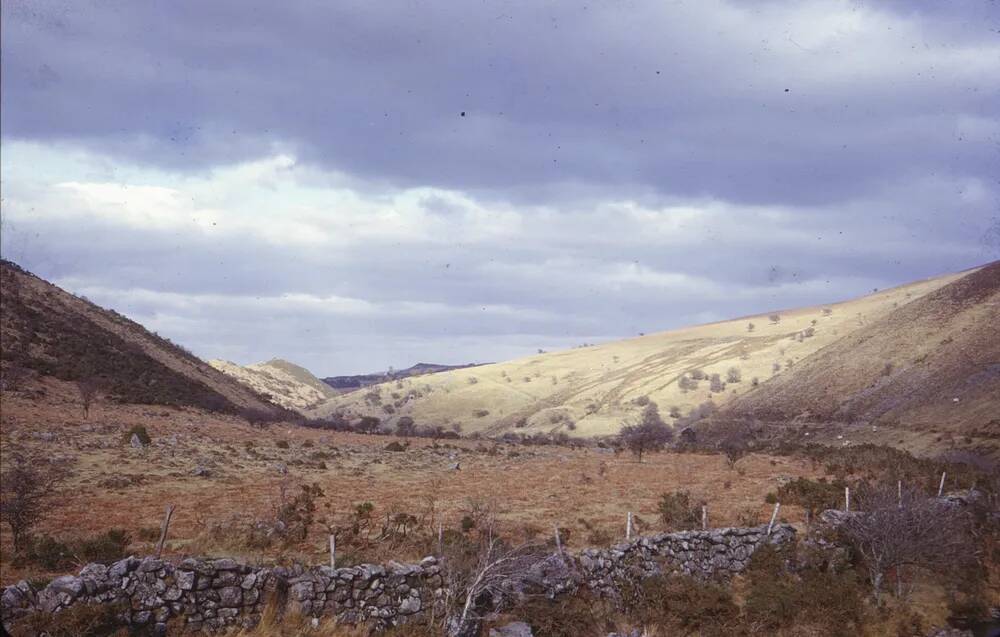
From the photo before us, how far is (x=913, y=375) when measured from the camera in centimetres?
6388

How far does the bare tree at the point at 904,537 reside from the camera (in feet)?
70.2

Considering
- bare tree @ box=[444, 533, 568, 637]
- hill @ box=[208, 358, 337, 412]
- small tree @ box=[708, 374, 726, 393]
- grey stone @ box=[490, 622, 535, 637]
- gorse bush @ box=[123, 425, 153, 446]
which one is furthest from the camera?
hill @ box=[208, 358, 337, 412]

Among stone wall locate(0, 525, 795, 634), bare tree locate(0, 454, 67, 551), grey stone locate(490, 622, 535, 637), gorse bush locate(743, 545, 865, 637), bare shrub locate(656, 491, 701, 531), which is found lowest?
gorse bush locate(743, 545, 865, 637)

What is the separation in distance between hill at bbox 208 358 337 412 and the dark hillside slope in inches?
3421

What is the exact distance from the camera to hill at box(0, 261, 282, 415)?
55053 millimetres

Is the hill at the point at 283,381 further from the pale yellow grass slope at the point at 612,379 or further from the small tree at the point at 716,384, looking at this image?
the small tree at the point at 716,384

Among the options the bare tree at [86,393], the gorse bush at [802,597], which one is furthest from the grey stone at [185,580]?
the bare tree at [86,393]

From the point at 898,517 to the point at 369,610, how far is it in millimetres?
16283

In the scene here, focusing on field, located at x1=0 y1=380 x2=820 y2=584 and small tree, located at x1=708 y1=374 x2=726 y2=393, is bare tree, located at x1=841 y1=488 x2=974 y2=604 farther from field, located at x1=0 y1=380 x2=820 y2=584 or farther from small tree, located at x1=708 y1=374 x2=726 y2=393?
small tree, located at x1=708 y1=374 x2=726 y2=393

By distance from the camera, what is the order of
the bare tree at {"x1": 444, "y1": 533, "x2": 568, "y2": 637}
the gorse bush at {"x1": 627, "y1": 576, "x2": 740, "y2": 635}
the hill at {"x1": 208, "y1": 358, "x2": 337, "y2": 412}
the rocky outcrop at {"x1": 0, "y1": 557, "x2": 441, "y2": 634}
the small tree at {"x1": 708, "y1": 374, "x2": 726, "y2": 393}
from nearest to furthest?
the rocky outcrop at {"x1": 0, "y1": 557, "x2": 441, "y2": 634}, the bare tree at {"x1": 444, "y1": 533, "x2": 568, "y2": 637}, the gorse bush at {"x1": 627, "y1": 576, "x2": 740, "y2": 635}, the small tree at {"x1": 708, "y1": 374, "x2": 726, "y2": 393}, the hill at {"x1": 208, "y1": 358, "x2": 337, "y2": 412}

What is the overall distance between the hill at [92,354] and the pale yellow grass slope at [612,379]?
3653 cm

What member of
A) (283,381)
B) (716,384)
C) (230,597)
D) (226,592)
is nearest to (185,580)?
(226,592)

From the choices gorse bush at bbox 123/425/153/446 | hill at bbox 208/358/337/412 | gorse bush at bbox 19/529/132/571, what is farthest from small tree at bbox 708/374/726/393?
gorse bush at bbox 19/529/132/571

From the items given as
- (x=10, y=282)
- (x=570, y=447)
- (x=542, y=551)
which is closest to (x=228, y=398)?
(x=10, y=282)
